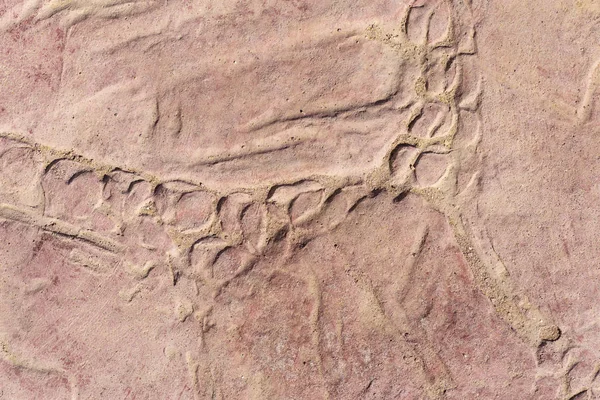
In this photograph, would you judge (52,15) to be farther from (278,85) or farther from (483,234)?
(483,234)

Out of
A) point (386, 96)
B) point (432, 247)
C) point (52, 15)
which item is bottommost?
point (432, 247)

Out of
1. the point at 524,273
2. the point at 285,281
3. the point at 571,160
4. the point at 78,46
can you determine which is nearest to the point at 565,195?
the point at 571,160

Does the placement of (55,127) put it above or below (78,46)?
below

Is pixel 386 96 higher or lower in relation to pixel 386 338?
higher

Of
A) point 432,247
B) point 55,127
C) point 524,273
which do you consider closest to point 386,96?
point 432,247

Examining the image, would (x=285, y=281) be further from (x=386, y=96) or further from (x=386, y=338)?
(x=386, y=96)

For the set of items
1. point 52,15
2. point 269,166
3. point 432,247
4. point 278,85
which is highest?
point 52,15
